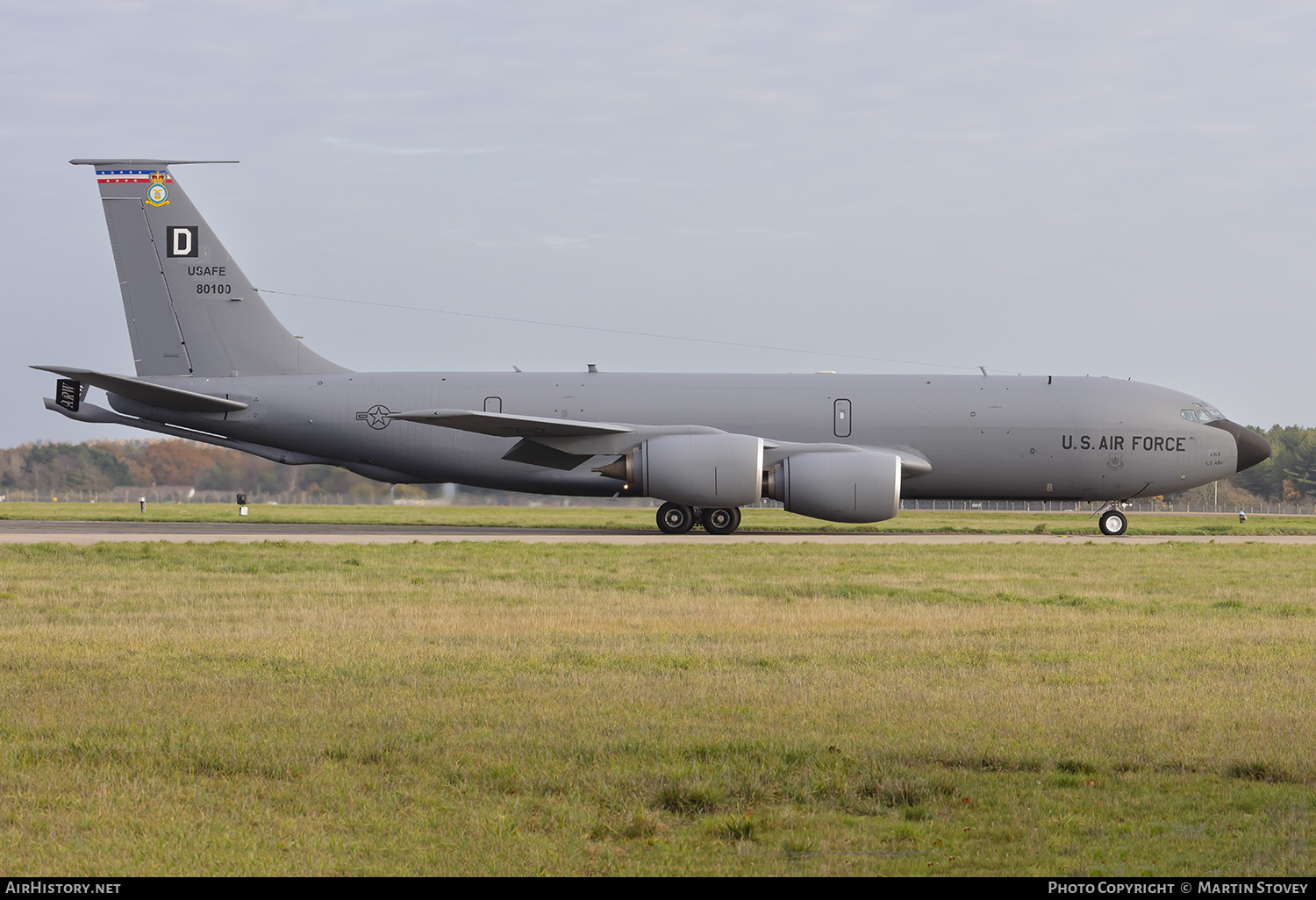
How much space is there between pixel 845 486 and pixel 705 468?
290cm

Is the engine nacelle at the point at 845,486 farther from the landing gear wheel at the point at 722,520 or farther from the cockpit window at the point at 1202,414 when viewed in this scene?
the cockpit window at the point at 1202,414

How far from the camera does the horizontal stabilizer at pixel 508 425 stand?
23.6 meters

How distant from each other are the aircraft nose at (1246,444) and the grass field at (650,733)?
48.8ft

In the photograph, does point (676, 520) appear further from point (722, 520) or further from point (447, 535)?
point (447, 535)

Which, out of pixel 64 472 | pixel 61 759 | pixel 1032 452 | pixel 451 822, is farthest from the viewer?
pixel 64 472

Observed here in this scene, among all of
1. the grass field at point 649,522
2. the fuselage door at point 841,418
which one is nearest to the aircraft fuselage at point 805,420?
the fuselage door at point 841,418

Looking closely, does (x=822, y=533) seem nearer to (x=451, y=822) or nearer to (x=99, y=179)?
(x=99, y=179)

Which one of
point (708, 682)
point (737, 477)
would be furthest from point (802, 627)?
point (737, 477)

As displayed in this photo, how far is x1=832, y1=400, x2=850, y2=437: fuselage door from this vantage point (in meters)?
25.7

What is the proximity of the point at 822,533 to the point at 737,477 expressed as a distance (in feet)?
13.8

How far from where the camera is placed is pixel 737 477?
23.4 metres

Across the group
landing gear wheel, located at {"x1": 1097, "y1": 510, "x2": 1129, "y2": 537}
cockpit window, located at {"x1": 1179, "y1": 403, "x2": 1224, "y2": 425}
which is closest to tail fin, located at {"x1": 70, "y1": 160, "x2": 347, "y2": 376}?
landing gear wheel, located at {"x1": 1097, "y1": 510, "x2": 1129, "y2": 537}

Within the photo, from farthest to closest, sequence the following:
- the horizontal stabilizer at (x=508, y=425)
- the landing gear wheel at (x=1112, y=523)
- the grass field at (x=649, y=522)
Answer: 1. the grass field at (x=649, y=522)
2. the landing gear wheel at (x=1112, y=523)
3. the horizontal stabilizer at (x=508, y=425)

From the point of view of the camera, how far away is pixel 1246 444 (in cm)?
2664
